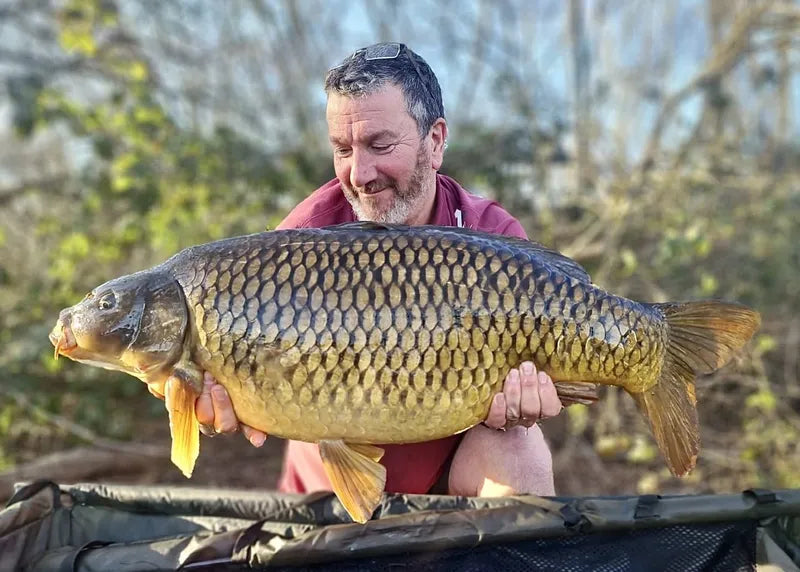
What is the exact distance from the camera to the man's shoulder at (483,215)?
5.45 feet

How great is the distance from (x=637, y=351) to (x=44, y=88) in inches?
134

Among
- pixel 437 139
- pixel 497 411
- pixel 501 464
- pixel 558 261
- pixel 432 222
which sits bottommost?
pixel 501 464

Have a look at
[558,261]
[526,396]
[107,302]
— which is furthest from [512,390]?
[107,302]

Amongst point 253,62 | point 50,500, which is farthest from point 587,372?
point 253,62

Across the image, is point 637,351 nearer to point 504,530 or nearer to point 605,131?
point 504,530

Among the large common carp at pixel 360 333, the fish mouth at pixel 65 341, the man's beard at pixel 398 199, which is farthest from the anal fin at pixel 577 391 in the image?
the fish mouth at pixel 65 341

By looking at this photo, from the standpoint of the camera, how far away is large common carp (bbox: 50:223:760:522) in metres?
1.20

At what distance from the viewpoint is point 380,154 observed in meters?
1.49

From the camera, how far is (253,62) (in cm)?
489

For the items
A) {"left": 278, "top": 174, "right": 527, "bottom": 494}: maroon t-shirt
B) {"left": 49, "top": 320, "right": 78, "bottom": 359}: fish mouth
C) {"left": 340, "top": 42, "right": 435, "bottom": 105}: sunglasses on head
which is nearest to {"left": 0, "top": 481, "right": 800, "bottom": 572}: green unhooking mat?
{"left": 278, "top": 174, "right": 527, "bottom": 494}: maroon t-shirt

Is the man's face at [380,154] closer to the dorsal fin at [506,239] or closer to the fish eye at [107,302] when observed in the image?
the dorsal fin at [506,239]

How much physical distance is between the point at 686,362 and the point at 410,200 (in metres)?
0.64

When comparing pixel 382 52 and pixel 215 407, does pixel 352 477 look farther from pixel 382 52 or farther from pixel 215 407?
pixel 382 52

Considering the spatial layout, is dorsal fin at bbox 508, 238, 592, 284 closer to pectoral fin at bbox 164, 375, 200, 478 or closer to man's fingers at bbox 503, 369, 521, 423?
man's fingers at bbox 503, 369, 521, 423
